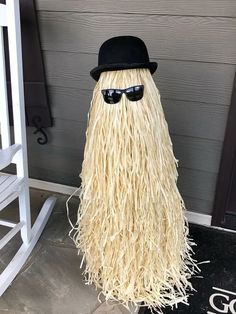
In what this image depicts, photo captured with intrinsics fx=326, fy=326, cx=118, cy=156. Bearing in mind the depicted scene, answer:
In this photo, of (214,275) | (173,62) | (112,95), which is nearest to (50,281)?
(214,275)

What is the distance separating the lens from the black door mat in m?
1.11

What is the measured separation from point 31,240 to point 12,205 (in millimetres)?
355

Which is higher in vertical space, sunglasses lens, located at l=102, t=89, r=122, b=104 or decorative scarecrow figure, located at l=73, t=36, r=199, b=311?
sunglasses lens, located at l=102, t=89, r=122, b=104

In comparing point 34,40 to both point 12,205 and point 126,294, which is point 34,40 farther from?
point 126,294

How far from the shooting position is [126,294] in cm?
109

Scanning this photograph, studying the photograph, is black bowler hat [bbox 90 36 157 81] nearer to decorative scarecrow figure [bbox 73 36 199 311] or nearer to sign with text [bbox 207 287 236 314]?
decorative scarecrow figure [bbox 73 36 199 311]

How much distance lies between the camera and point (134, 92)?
35.2 inches

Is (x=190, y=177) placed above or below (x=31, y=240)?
above

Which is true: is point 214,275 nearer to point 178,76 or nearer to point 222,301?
point 222,301

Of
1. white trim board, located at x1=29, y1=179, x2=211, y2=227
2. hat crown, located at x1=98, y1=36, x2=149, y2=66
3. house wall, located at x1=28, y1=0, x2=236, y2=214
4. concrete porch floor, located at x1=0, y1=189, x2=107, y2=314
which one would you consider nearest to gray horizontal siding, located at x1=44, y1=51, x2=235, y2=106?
house wall, located at x1=28, y1=0, x2=236, y2=214

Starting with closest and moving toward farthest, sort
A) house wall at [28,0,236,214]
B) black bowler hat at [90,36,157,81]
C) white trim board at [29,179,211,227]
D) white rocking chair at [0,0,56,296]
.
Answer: black bowler hat at [90,36,157,81] < white rocking chair at [0,0,56,296] < house wall at [28,0,236,214] < white trim board at [29,179,211,227]

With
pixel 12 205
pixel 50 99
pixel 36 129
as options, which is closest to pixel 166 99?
pixel 50 99

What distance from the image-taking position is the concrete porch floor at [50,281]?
43.3 inches

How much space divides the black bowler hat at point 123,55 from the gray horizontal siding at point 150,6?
388 millimetres
